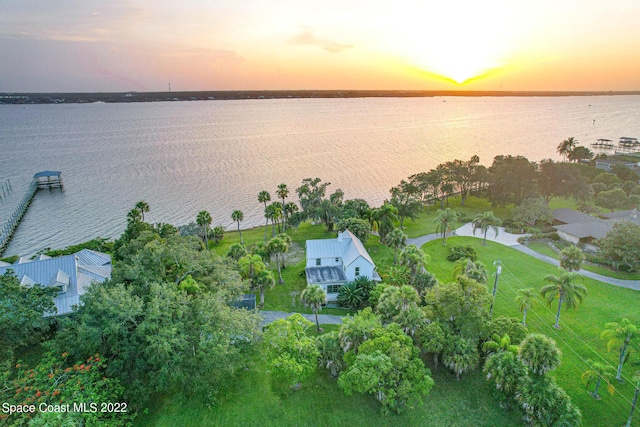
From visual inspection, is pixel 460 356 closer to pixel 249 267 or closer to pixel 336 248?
pixel 336 248

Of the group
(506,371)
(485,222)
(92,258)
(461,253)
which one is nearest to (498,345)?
(506,371)

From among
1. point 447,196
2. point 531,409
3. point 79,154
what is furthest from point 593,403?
point 79,154

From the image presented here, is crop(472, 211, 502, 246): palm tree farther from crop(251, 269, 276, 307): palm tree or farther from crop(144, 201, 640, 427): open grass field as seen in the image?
crop(251, 269, 276, 307): palm tree

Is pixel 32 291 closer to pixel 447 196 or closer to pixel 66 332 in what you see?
pixel 66 332

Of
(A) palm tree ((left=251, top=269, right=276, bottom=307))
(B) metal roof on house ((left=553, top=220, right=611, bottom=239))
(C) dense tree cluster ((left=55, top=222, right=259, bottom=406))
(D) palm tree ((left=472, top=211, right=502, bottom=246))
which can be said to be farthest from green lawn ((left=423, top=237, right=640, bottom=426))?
(C) dense tree cluster ((left=55, top=222, right=259, bottom=406))

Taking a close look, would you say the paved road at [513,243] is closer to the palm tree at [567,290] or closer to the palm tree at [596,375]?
the palm tree at [567,290]

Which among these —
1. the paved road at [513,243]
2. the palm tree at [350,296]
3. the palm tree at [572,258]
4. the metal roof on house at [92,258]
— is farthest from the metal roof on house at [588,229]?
the metal roof on house at [92,258]
